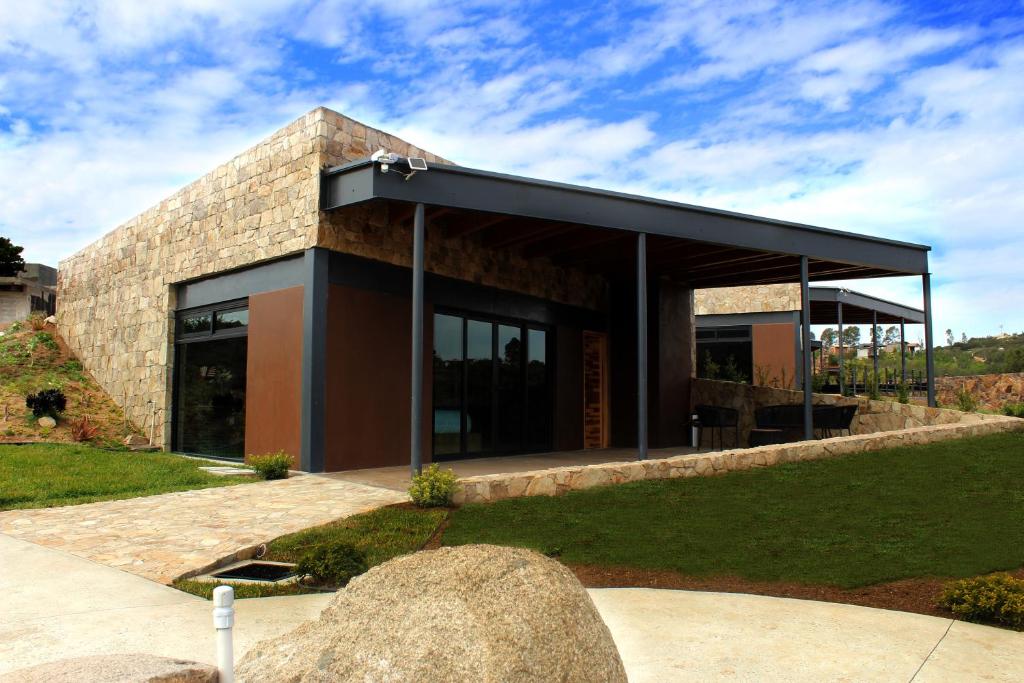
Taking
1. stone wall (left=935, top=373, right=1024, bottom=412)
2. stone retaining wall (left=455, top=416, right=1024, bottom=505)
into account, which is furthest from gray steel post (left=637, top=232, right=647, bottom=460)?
stone wall (left=935, top=373, right=1024, bottom=412)

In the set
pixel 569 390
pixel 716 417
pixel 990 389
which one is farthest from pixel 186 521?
pixel 990 389

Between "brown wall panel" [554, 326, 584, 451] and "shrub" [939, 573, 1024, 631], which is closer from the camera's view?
"shrub" [939, 573, 1024, 631]

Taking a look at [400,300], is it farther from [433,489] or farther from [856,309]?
[856,309]

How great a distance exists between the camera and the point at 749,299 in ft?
71.2

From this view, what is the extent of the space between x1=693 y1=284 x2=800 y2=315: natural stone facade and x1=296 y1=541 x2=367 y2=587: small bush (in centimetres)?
1764

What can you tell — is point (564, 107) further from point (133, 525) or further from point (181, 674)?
point (181, 674)

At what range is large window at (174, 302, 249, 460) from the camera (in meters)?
11.5

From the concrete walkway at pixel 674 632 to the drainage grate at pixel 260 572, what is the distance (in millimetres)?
540

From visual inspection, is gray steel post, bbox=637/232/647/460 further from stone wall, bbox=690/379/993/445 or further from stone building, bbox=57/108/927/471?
stone wall, bbox=690/379/993/445

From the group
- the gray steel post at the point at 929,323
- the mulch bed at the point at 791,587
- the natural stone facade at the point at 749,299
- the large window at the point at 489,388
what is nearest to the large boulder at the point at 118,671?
the mulch bed at the point at 791,587

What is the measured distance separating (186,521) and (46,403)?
28.6ft

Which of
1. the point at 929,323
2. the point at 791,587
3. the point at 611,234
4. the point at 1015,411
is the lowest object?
the point at 791,587

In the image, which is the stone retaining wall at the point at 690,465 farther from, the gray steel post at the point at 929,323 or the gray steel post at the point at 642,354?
the gray steel post at the point at 929,323

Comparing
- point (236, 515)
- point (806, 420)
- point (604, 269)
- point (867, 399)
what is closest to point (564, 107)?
point (604, 269)
